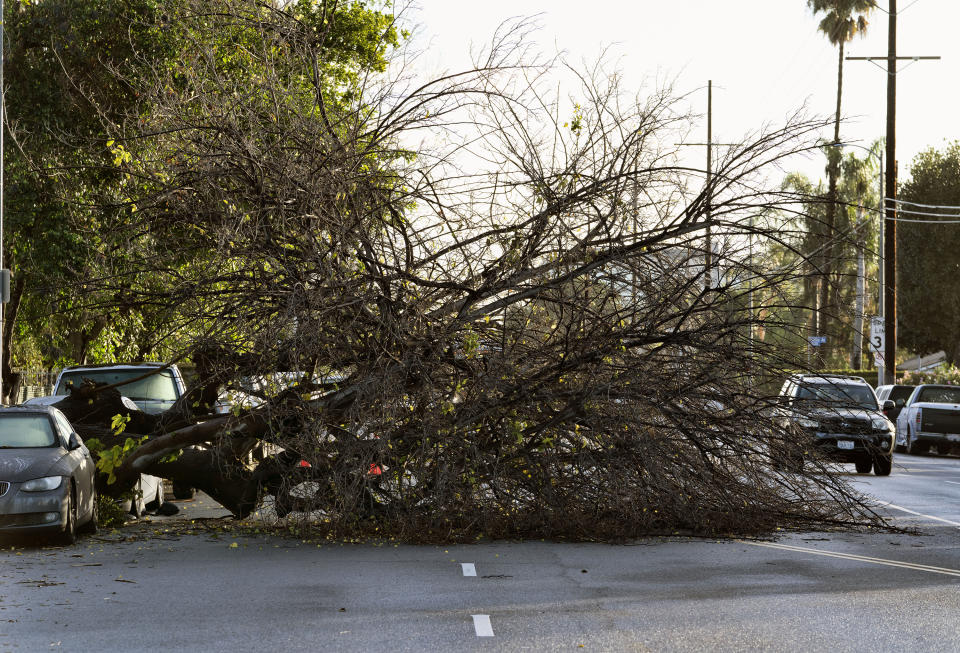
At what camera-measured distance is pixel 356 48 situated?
91.0ft

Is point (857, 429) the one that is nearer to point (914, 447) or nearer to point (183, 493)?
point (183, 493)

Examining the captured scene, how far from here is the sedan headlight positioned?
39.7 ft

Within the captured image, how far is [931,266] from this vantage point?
191ft

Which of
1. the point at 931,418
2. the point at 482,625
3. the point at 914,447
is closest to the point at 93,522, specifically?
the point at 482,625

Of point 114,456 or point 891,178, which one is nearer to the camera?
point 114,456

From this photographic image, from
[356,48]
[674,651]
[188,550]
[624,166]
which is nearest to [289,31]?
[624,166]

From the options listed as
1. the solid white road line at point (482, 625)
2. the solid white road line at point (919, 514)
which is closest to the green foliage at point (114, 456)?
the solid white road line at point (482, 625)

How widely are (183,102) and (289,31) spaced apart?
1.35m

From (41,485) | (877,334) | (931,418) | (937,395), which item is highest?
(877,334)

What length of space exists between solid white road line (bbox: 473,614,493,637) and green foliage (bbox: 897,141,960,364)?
53995 millimetres

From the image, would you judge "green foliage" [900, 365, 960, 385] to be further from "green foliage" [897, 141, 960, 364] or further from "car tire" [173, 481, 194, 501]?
"car tire" [173, 481, 194, 501]

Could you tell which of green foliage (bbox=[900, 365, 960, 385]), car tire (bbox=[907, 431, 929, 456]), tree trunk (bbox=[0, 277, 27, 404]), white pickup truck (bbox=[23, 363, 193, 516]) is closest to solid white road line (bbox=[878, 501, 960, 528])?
white pickup truck (bbox=[23, 363, 193, 516])

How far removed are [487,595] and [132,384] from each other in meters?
11.4

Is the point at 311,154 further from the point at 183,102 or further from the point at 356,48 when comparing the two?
the point at 356,48
